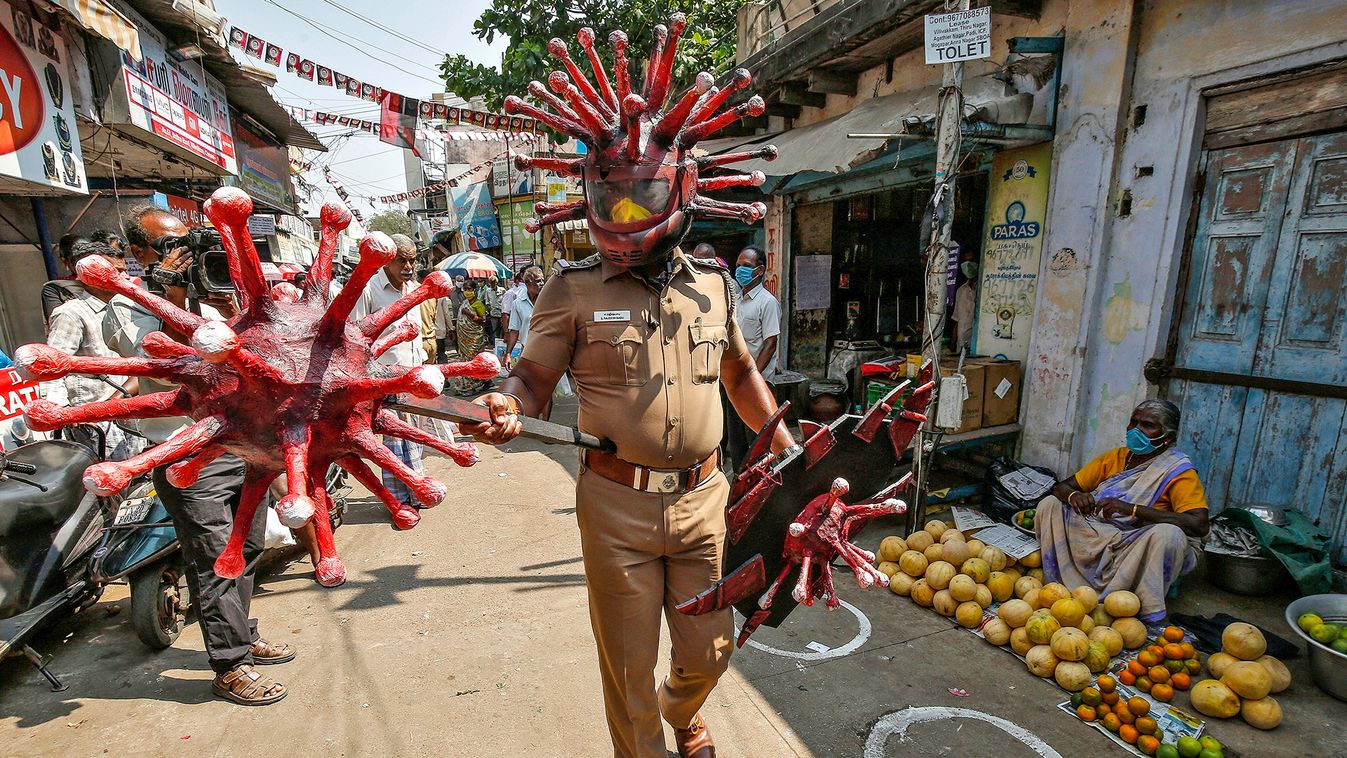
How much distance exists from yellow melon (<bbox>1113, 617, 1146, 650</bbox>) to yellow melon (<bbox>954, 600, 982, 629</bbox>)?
0.64 meters

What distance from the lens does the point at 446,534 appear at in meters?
4.80

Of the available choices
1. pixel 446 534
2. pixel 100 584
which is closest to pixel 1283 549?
pixel 446 534

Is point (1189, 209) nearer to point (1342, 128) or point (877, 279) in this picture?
point (1342, 128)

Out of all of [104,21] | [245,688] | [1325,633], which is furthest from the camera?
[104,21]

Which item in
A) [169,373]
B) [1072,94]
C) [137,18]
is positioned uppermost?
[137,18]

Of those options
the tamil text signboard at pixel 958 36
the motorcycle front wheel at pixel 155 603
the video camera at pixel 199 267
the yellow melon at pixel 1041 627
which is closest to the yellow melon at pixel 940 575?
the yellow melon at pixel 1041 627

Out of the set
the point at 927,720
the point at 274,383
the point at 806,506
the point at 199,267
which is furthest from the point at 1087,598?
the point at 199,267

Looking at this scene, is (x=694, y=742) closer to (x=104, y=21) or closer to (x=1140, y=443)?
(x=1140, y=443)

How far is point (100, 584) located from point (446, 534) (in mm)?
2036

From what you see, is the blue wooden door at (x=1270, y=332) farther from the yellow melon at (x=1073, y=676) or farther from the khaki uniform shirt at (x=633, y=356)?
the khaki uniform shirt at (x=633, y=356)

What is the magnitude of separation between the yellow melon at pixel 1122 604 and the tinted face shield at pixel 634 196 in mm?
3222

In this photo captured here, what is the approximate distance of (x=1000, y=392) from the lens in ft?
15.7

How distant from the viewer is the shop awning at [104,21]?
4.11 m

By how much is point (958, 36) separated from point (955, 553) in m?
3.14
